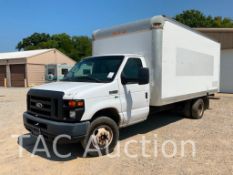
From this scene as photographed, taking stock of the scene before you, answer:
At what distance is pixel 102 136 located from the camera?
17.2 feet

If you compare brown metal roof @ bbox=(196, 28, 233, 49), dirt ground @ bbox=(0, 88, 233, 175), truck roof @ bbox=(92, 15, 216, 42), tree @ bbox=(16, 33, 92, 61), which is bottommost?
dirt ground @ bbox=(0, 88, 233, 175)

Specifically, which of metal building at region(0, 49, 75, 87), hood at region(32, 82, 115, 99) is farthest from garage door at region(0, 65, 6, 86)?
hood at region(32, 82, 115, 99)

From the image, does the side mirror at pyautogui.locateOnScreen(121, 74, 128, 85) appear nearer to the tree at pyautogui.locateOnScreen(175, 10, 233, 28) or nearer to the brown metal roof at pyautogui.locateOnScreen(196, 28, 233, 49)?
the brown metal roof at pyautogui.locateOnScreen(196, 28, 233, 49)

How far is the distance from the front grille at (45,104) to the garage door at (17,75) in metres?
24.7

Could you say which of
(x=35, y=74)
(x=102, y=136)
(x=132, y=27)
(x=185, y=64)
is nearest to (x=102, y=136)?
(x=102, y=136)

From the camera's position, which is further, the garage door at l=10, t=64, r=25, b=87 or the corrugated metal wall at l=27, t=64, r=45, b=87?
the garage door at l=10, t=64, r=25, b=87

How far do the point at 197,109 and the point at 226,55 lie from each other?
35.6 feet

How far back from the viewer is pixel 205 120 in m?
8.83

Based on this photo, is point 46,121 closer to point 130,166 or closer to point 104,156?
point 104,156

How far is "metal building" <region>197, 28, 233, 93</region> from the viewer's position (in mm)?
17419

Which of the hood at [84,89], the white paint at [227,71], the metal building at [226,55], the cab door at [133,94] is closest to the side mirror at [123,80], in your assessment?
the cab door at [133,94]

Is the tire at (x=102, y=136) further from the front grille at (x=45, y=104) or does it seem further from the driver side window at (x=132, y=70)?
the driver side window at (x=132, y=70)

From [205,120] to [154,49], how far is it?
4.24 m

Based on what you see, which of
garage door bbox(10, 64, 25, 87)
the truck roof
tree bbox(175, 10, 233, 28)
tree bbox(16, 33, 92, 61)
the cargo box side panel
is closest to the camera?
the truck roof
